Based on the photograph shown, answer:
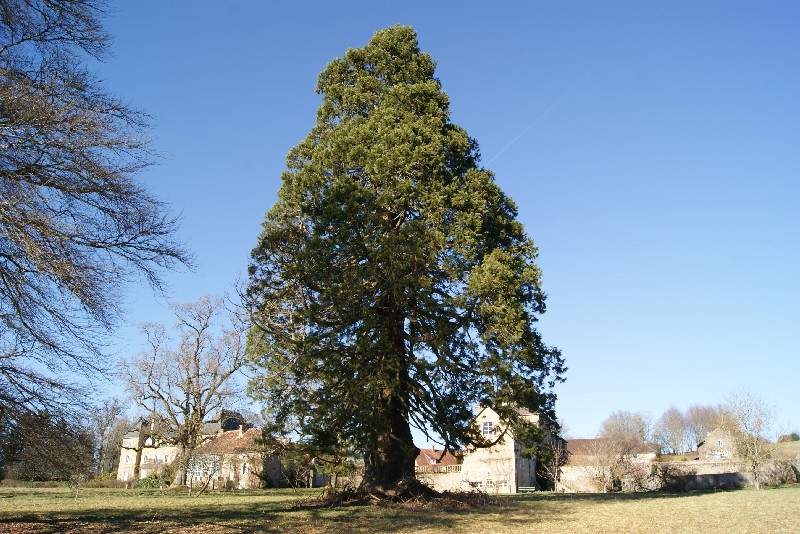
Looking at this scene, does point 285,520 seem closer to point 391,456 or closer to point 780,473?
point 391,456

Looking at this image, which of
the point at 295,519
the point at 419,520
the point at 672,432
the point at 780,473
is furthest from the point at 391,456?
the point at 672,432

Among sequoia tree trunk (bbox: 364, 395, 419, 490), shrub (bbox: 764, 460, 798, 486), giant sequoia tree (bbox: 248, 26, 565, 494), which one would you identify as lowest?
shrub (bbox: 764, 460, 798, 486)

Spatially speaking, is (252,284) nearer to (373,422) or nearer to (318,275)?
(318,275)

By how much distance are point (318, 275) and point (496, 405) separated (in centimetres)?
633

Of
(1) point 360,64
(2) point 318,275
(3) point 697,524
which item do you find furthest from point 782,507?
(1) point 360,64

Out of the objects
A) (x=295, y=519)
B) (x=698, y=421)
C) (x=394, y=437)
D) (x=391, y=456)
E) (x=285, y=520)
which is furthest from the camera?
(x=698, y=421)

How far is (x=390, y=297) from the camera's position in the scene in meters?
17.1

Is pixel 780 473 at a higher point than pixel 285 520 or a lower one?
lower

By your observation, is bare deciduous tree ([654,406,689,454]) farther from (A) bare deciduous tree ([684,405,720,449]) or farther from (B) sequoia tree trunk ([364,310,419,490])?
(B) sequoia tree trunk ([364,310,419,490])

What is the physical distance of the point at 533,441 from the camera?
1647 cm

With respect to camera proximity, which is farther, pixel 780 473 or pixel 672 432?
pixel 672 432

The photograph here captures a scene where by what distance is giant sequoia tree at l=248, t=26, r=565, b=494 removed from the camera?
1603 cm

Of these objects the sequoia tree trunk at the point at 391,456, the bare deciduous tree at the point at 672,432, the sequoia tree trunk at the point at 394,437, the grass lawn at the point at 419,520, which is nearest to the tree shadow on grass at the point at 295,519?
the grass lawn at the point at 419,520

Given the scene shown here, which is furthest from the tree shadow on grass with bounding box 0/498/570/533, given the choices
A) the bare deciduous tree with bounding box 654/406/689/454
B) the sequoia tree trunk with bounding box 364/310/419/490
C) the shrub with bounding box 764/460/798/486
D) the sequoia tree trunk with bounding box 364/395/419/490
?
the bare deciduous tree with bounding box 654/406/689/454
